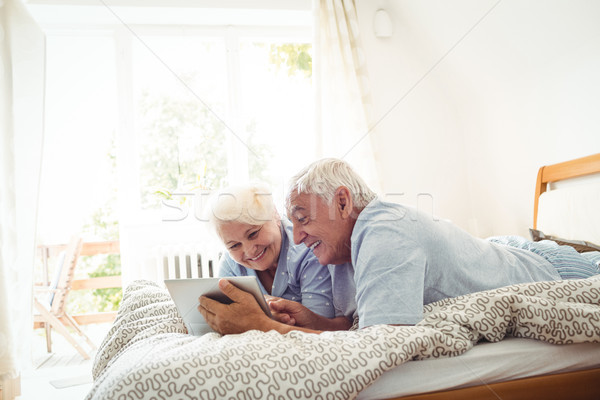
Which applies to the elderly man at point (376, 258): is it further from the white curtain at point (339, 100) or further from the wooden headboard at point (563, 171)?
the white curtain at point (339, 100)

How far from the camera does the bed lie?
2.69 feet

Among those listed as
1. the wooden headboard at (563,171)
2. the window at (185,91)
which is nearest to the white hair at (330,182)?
the wooden headboard at (563,171)

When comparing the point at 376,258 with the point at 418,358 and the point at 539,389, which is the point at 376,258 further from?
the point at 539,389

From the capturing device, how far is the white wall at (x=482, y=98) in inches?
94.9

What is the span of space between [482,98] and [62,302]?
129 inches

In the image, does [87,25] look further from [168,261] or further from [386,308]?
[386,308]

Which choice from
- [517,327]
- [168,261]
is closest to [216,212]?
[517,327]

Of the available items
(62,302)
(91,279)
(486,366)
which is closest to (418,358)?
(486,366)

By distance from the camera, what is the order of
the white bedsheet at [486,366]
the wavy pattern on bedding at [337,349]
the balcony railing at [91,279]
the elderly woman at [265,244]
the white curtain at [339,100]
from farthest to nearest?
the balcony railing at [91,279] < the white curtain at [339,100] < the elderly woman at [265,244] < the white bedsheet at [486,366] < the wavy pattern on bedding at [337,349]

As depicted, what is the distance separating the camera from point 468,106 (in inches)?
137

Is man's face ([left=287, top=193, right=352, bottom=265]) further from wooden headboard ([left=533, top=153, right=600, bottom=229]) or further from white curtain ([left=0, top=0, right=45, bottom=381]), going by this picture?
white curtain ([left=0, top=0, right=45, bottom=381])

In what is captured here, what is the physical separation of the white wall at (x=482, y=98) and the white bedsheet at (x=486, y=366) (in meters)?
1.66

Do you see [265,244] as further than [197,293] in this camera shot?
Yes

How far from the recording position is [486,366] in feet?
3.16
